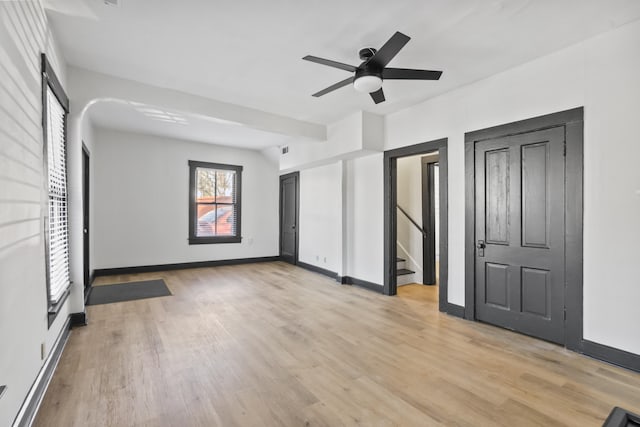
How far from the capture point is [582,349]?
2951 millimetres

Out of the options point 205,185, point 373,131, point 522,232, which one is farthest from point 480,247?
point 205,185

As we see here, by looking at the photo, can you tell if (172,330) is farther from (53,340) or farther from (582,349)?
(582,349)

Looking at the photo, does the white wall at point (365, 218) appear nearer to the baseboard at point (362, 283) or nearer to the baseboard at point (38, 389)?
the baseboard at point (362, 283)

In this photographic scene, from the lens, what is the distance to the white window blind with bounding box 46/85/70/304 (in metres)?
2.87

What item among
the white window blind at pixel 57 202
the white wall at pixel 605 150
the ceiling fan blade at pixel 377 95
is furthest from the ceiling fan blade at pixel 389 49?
the white window blind at pixel 57 202

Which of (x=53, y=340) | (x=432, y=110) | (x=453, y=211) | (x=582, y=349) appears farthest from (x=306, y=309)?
(x=432, y=110)

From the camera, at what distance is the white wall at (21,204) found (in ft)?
5.69

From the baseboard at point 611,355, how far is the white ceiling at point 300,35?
2741 millimetres

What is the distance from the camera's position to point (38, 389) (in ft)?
7.16

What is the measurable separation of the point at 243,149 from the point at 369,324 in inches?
217

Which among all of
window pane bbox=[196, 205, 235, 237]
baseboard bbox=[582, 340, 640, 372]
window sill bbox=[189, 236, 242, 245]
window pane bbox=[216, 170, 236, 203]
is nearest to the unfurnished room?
baseboard bbox=[582, 340, 640, 372]

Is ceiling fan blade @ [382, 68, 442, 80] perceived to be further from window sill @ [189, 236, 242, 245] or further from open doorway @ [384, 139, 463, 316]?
window sill @ [189, 236, 242, 245]

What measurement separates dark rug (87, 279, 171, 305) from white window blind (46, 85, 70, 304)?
4.22 feet

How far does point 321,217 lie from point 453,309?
326cm
